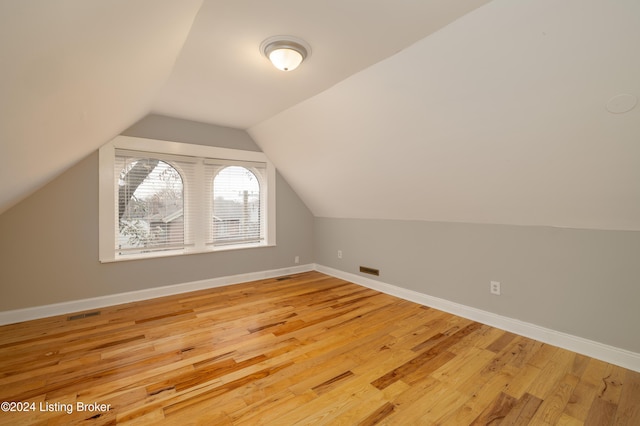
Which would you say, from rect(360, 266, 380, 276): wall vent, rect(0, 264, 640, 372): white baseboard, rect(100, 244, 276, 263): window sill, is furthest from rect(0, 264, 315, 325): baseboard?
rect(360, 266, 380, 276): wall vent

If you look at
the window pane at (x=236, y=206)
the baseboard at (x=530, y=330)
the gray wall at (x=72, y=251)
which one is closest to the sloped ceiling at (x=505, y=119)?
the baseboard at (x=530, y=330)

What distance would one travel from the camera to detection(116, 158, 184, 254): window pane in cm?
344

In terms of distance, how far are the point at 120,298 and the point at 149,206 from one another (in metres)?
1.15

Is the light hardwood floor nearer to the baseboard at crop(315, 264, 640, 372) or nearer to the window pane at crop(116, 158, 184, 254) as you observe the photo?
the baseboard at crop(315, 264, 640, 372)

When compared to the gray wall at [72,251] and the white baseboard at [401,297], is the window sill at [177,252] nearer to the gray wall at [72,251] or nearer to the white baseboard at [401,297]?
the gray wall at [72,251]

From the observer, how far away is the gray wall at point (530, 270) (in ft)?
6.88

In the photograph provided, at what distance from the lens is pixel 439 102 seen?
7.02ft

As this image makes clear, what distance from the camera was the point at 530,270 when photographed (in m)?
2.54

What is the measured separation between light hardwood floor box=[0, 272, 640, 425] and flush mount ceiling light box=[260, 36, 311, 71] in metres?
2.26

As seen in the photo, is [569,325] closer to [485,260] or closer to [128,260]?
[485,260]

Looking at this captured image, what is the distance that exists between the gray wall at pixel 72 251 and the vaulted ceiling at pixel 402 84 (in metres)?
0.63

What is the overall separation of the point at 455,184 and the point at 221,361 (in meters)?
2.55

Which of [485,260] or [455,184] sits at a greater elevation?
[455,184]

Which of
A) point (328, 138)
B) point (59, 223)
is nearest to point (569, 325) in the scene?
point (328, 138)
